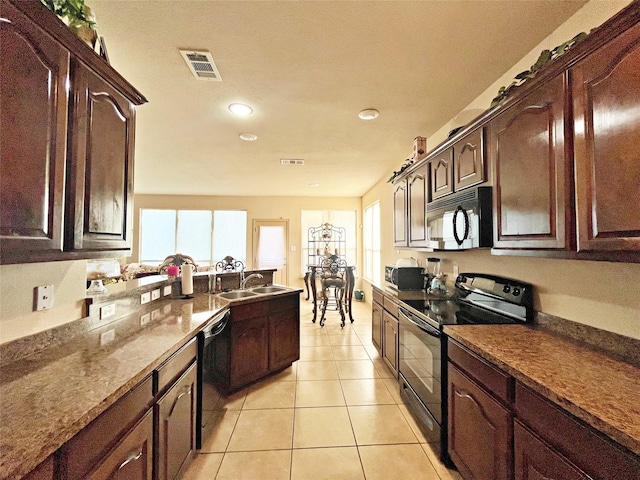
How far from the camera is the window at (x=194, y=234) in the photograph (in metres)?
7.01

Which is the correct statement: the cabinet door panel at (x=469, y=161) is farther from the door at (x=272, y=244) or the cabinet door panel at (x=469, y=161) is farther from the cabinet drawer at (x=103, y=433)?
the door at (x=272, y=244)

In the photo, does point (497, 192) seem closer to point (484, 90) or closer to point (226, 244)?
point (484, 90)

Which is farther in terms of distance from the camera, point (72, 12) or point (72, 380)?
point (72, 12)

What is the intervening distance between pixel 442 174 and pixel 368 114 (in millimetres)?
911

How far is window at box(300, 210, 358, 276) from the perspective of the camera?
23.1 feet

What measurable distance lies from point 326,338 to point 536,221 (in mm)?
3252

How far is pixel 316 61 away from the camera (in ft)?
5.97

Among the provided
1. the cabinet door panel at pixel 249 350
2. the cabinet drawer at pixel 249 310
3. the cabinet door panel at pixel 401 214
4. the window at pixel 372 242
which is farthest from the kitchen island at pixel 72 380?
the window at pixel 372 242

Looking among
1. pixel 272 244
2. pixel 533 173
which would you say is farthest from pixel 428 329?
pixel 272 244

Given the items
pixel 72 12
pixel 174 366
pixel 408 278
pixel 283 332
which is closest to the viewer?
pixel 72 12

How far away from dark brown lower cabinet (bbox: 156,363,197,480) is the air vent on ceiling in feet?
6.61

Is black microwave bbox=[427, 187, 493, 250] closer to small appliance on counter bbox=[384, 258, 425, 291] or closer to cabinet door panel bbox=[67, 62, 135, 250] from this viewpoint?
small appliance on counter bbox=[384, 258, 425, 291]

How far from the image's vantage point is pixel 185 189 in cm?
626

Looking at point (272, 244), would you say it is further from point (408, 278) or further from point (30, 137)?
point (30, 137)
